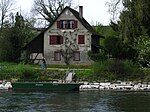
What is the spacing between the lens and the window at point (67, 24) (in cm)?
5934

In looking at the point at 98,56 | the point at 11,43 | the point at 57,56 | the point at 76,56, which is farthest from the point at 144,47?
the point at 11,43

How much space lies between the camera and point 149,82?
43469mm

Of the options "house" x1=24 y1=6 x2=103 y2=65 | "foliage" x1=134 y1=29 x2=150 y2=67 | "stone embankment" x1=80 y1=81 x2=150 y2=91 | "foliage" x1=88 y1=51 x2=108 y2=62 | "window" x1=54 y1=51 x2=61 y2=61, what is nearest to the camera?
"stone embankment" x1=80 y1=81 x2=150 y2=91

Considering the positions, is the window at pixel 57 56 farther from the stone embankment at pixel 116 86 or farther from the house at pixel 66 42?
the stone embankment at pixel 116 86

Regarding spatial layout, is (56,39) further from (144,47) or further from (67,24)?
(144,47)

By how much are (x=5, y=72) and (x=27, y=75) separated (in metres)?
2.88

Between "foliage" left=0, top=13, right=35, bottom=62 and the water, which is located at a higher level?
"foliage" left=0, top=13, right=35, bottom=62

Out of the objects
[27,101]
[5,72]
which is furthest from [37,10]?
[27,101]

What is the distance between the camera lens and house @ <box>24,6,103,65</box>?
59.2 m

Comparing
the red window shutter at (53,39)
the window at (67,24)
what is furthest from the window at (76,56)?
the window at (67,24)

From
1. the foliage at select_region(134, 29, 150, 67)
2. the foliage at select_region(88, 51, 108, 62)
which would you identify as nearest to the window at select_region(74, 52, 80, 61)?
the foliage at select_region(88, 51, 108, 62)

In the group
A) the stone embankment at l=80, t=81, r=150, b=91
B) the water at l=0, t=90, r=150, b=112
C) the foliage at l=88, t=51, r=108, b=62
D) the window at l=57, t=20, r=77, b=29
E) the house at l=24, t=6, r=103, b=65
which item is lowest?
the water at l=0, t=90, r=150, b=112

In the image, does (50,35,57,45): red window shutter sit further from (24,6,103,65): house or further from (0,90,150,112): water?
(0,90,150,112): water

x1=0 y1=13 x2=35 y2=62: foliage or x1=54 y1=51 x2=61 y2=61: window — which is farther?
x1=0 y1=13 x2=35 y2=62: foliage
